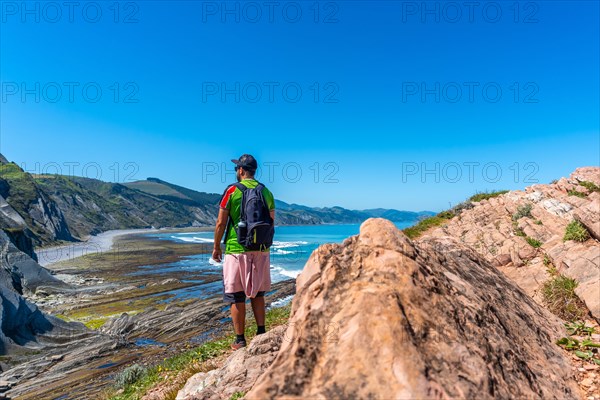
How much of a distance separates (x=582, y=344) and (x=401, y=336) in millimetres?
3292

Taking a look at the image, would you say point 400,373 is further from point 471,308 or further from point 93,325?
point 93,325

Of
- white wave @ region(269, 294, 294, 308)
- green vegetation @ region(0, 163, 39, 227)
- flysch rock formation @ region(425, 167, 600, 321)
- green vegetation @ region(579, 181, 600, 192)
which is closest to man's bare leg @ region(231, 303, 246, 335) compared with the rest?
flysch rock formation @ region(425, 167, 600, 321)

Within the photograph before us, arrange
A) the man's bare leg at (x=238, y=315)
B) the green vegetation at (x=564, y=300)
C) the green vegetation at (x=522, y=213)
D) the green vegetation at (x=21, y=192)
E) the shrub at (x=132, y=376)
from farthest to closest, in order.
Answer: the green vegetation at (x=21, y=192), the green vegetation at (x=522, y=213), the shrub at (x=132, y=376), the man's bare leg at (x=238, y=315), the green vegetation at (x=564, y=300)

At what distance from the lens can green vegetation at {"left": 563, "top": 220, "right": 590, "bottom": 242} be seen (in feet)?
25.6

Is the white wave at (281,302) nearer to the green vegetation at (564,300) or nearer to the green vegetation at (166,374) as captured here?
the green vegetation at (166,374)

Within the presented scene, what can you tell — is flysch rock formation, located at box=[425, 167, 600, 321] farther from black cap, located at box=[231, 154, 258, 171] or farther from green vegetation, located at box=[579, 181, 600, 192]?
black cap, located at box=[231, 154, 258, 171]

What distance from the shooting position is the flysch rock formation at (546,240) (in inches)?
249

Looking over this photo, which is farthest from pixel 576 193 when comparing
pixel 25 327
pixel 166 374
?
pixel 25 327

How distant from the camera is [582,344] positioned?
13.7 ft

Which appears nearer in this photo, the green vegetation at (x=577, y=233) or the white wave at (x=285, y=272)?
the green vegetation at (x=577, y=233)

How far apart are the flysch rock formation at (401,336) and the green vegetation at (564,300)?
54.2 inches

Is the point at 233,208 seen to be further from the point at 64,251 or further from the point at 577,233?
the point at 64,251

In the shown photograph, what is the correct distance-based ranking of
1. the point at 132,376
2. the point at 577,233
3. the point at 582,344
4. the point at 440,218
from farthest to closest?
the point at 440,218 < the point at 132,376 < the point at 577,233 < the point at 582,344

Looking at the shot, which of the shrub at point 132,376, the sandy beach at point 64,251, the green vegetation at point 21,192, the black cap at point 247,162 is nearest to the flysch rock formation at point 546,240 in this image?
the black cap at point 247,162
